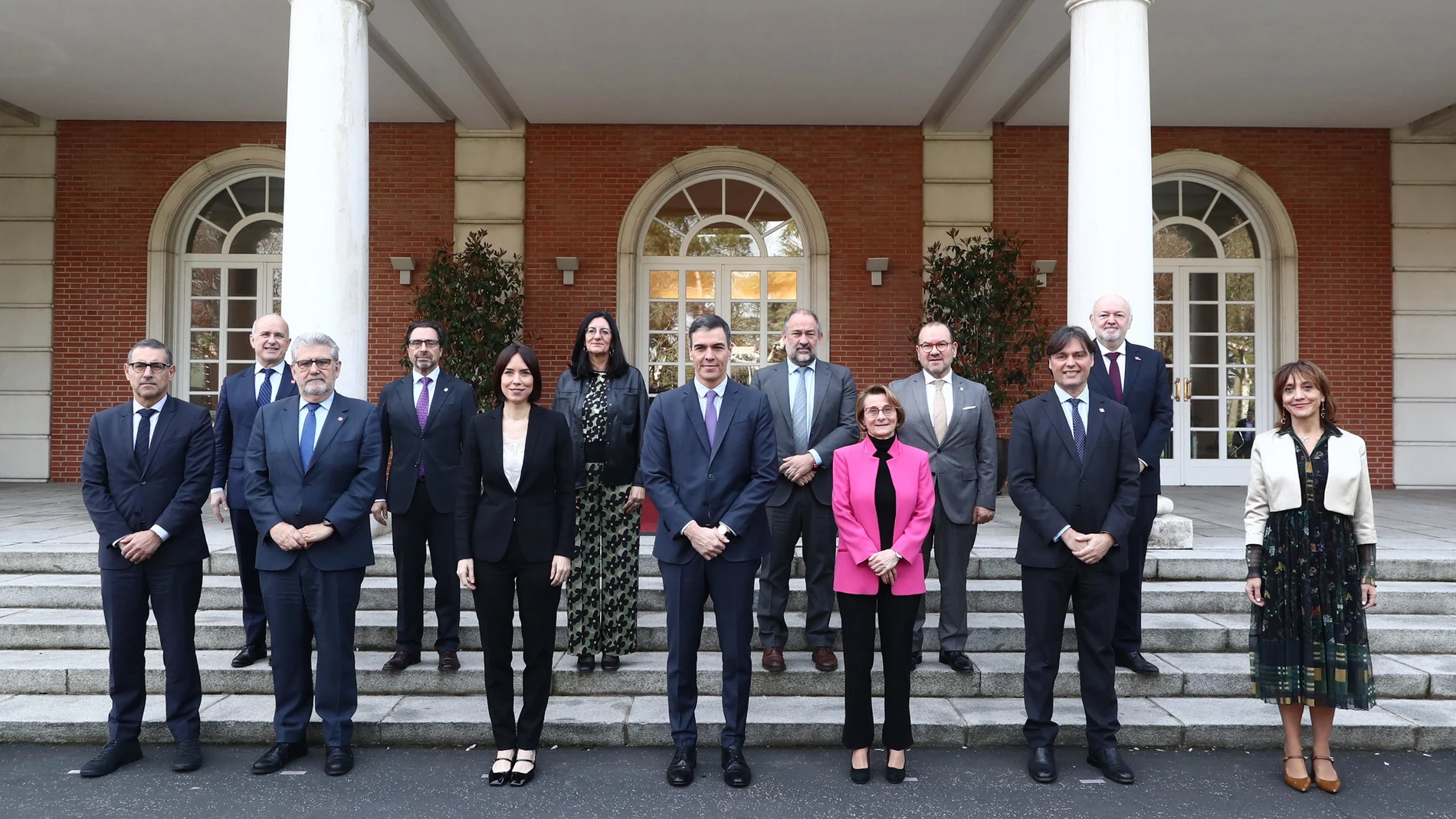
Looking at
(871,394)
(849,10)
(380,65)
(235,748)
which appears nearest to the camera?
(871,394)

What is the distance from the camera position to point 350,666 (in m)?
3.66

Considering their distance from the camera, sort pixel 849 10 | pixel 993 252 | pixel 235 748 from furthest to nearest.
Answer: pixel 993 252
pixel 849 10
pixel 235 748

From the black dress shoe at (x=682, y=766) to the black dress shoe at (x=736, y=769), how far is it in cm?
13

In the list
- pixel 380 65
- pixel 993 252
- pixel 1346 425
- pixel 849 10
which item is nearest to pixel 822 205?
pixel 993 252

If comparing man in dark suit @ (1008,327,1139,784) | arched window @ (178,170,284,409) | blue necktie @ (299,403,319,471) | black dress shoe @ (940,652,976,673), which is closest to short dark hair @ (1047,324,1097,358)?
man in dark suit @ (1008,327,1139,784)

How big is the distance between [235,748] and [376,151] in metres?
7.70

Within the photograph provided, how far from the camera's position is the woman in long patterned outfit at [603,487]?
4.18m

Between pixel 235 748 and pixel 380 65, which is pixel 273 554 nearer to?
pixel 235 748

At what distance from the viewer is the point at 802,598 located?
503cm

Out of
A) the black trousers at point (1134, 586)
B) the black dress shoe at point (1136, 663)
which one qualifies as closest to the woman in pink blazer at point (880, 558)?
the black trousers at point (1134, 586)

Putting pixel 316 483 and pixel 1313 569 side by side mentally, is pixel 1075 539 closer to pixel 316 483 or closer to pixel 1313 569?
pixel 1313 569

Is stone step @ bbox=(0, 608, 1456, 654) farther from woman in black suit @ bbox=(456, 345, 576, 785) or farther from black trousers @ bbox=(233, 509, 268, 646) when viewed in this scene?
woman in black suit @ bbox=(456, 345, 576, 785)

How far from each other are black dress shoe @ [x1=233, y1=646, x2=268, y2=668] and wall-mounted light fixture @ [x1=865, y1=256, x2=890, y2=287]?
7.09 metres

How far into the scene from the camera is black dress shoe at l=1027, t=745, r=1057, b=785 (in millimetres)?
3453
